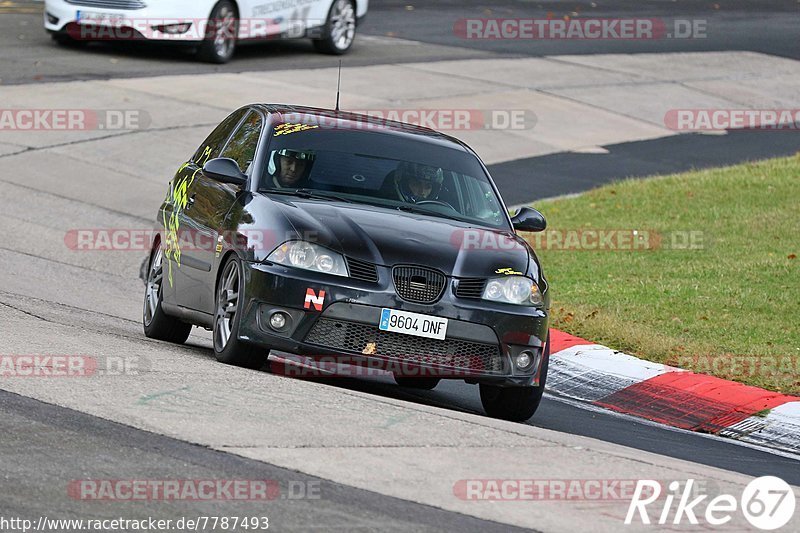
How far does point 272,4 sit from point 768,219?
1120 cm

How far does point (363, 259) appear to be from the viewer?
840 centimetres

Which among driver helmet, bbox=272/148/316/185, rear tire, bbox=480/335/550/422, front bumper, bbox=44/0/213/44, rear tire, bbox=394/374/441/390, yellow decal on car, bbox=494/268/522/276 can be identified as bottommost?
rear tire, bbox=394/374/441/390

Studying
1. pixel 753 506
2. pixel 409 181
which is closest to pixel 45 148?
pixel 409 181

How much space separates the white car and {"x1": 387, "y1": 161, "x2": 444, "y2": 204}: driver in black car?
13.9m

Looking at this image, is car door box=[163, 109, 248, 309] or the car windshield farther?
car door box=[163, 109, 248, 309]

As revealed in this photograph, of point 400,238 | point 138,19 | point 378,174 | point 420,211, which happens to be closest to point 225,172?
point 378,174

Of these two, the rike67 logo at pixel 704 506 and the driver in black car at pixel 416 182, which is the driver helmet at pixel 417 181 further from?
the rike67 logo at pixel 704 506

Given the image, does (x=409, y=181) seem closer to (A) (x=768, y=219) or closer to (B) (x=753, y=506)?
(B) (x=753, y=506)

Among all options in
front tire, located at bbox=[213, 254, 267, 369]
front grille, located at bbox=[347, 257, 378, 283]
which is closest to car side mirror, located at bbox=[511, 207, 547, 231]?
front grille, located at bbox=[347, 257, 378, 283]

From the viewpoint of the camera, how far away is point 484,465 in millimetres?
6852

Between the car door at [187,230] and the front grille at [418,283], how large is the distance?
1.54 meters

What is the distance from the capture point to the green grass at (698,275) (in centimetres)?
1106

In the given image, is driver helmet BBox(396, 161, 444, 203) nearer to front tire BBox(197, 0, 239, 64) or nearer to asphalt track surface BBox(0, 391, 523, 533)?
asphalt track surface BBox(0, 391, 523, 533)

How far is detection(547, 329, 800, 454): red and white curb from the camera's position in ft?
31.3
